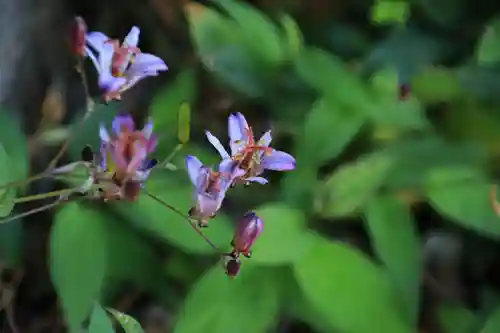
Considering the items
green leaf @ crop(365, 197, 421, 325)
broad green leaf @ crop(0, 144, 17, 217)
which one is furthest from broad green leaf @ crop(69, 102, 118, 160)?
green leaf @ crop(365, 197, 421, 325)

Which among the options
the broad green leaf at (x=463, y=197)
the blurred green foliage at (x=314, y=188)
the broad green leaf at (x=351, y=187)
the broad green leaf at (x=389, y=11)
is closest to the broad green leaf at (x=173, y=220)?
the blurred green foliage at (x=314, y=188)

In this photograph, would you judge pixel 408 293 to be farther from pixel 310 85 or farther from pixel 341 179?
pixel 310 85

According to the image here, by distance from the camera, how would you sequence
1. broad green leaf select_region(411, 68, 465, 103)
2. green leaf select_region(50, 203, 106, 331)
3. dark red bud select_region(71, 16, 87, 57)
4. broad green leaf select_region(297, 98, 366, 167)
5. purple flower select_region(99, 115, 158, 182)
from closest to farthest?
purple flower select_region(99, 115, 158, 182)
dark red bud select_region(71, 16, 87, 57)
green leaf select_region(50, 203, 106, 331)
broad green leaf select_region(297, 98, 366, 167)
broad green leaf select_region(411, 68, 465, 103)

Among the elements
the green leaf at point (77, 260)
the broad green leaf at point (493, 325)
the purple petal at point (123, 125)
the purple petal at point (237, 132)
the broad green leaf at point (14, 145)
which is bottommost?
the green leaf at point (77, 260)

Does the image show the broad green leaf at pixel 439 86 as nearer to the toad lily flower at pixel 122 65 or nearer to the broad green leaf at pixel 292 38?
the broad green leaf at pixel 292 38

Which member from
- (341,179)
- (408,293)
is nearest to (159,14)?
(341,179)

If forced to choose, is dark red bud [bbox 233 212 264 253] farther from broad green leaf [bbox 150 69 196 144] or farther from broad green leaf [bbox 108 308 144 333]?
broad green leaf [bbox 150 69 196 144]
